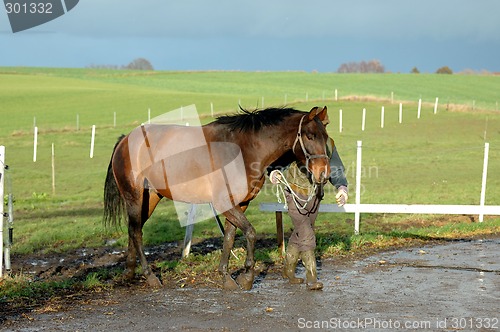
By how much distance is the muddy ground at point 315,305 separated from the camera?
6.96m

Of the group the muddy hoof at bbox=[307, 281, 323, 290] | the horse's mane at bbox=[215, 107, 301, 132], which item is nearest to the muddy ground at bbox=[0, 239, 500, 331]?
the muddy hoof at bbox=[307, 281, 323, 290]

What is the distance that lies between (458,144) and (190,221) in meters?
28.5

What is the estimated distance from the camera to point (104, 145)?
122 ft

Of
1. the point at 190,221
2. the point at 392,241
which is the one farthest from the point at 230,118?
the point at 392,241

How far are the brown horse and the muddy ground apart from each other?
694mm

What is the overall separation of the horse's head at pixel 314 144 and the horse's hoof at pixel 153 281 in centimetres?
239

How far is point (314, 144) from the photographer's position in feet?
26.5

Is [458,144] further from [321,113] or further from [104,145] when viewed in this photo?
[321,113]

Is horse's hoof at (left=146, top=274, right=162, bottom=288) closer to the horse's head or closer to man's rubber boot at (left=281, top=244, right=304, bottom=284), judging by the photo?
man's rubber boot at (left=281, top=244, right=304, bottom=284)

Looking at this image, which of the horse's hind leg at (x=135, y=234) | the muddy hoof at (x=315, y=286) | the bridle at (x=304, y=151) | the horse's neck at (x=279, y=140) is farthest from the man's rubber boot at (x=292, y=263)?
the horse's hind leg at (x=135, y=234)

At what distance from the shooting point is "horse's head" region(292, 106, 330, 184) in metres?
8.02

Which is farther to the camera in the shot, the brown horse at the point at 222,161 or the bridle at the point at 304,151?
the brown horse at the point at 222,161

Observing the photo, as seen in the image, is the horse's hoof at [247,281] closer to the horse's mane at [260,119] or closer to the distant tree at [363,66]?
the horse's mane at [260,119]

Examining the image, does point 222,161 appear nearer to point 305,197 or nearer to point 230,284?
point 305,197
